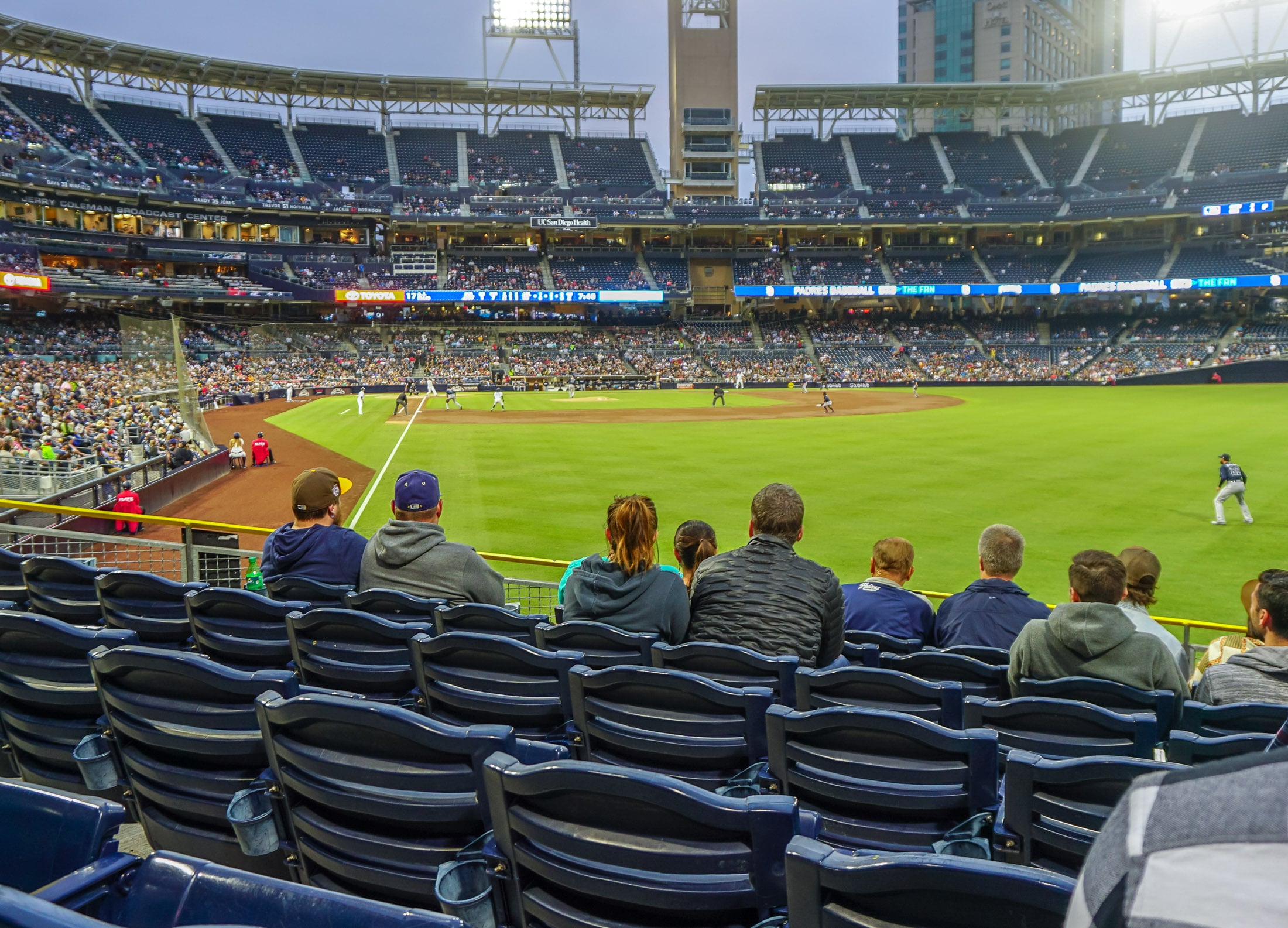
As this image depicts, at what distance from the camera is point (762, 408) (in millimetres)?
45906

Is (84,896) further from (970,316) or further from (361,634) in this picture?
(970,316)

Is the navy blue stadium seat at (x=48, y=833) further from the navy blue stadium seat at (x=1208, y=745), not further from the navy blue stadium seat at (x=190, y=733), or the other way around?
the navy blue stadium seat at (x=1208, y=745)

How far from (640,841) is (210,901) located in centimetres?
111

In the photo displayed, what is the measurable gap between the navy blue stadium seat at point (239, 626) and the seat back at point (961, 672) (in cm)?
383

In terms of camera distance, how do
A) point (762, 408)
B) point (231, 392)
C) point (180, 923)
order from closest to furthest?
point (180, 923)
point (762, 408)
point (231, 392)

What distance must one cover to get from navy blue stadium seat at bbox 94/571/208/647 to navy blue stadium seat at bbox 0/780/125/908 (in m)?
3.67

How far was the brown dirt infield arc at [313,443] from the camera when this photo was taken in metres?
20.5

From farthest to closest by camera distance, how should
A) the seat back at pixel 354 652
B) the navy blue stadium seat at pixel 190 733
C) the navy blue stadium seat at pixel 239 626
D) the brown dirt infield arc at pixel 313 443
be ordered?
the brown dirt infield arc at pixel 313 443
the navy blue stadium seat at pixel 239 626
the seat back at pixel 354 652
the navy blue stadium seat at pixel 190 733

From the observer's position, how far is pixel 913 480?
22703mm

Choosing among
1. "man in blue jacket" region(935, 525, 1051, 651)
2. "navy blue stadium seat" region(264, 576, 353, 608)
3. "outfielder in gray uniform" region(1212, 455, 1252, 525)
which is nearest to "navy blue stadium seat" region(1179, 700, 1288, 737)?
"man in blue jacket" region(935, 525, 1051, 651)

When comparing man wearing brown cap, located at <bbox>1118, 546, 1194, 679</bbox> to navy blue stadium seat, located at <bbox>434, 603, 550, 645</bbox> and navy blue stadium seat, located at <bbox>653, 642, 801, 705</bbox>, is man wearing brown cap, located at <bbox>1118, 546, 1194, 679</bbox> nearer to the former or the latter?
navy blue stadium seat, located at <bbox>653, 642, 801, 705</bbox>

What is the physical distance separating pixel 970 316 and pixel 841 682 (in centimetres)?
8253

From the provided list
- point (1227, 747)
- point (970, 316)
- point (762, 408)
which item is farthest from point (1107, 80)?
point (1227, 747)

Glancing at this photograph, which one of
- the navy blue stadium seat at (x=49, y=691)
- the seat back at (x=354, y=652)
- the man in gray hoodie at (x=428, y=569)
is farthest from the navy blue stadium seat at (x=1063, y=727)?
the navy blue stadium seat at (x=49, y=691)
